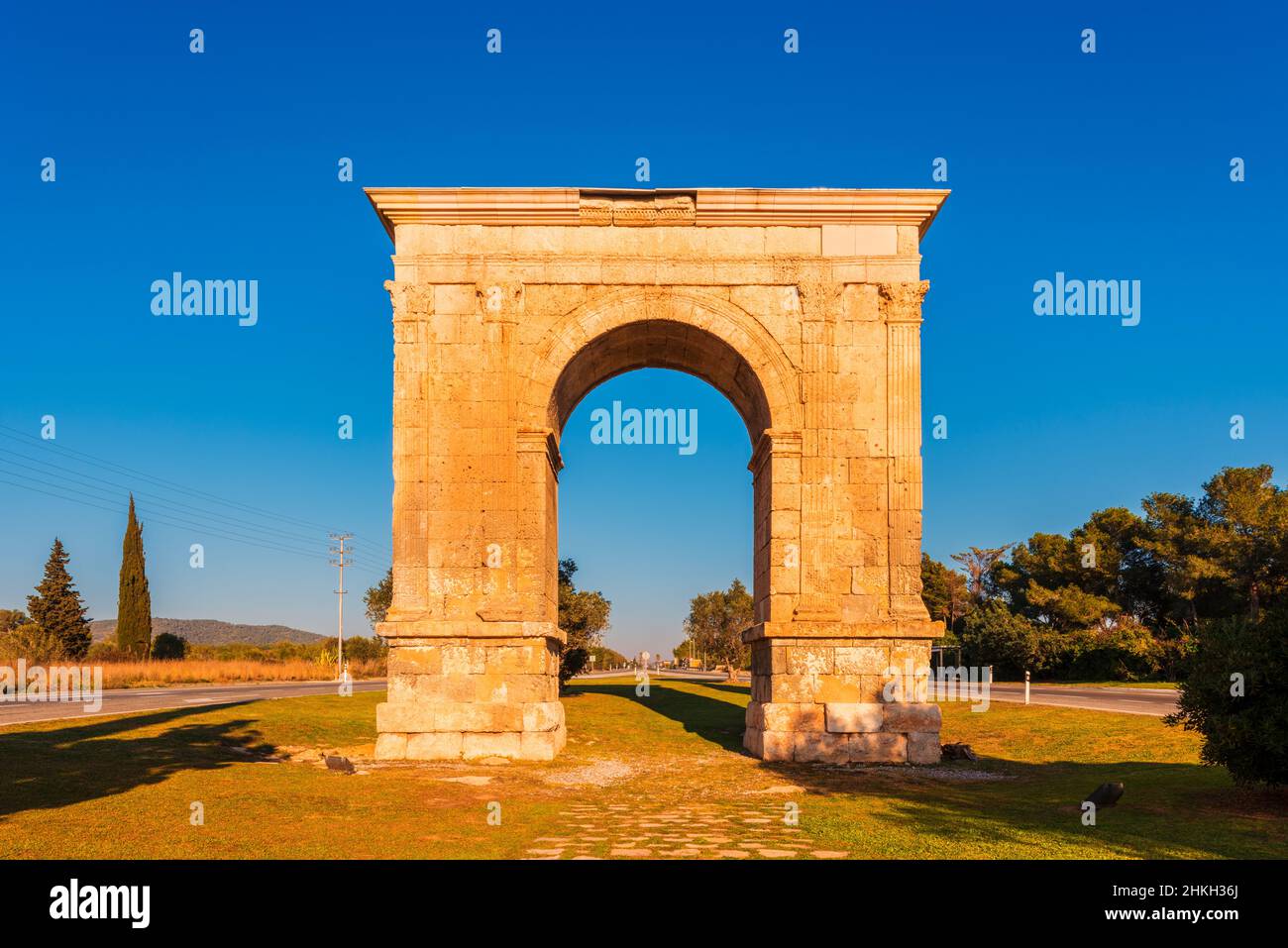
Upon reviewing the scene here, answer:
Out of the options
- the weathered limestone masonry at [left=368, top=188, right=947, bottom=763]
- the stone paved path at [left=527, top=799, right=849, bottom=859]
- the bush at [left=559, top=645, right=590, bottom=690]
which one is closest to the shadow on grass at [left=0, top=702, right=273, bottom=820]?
the weathered limestone masonry at [left=368, top=188, right=947, bottom=763]

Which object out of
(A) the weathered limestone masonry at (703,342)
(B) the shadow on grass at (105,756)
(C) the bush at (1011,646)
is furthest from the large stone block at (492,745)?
(C) the bush at (1011,646)

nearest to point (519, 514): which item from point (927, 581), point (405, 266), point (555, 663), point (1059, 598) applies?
point (555, 663)

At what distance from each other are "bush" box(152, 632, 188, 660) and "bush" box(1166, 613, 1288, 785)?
185ft

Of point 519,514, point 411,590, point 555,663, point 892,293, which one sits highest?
point 892,293

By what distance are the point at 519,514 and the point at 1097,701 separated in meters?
19.2

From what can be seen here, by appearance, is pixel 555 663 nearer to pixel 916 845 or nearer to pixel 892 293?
pixel 892 293

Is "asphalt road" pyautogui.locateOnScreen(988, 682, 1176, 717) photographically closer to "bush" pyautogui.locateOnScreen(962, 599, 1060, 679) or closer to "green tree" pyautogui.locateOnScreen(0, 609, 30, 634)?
"bush" pyautogui.locateOnScreen(962, 599, 1060, 679)

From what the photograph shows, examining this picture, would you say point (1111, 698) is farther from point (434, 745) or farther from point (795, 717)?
point (434, 745)

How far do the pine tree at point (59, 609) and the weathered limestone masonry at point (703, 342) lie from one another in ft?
127

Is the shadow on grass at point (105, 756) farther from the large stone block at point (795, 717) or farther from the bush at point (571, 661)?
the bush at point (571, 661)

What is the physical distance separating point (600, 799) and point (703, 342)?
9.57m

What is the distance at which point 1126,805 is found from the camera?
438 inches

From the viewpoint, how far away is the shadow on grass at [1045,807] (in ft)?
28.7
